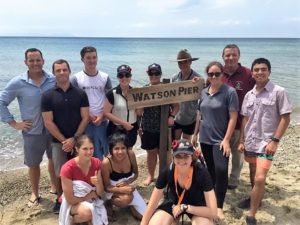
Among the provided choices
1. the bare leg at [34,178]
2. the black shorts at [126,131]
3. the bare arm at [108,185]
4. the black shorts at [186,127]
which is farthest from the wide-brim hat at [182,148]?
the bare leg at [34,178]

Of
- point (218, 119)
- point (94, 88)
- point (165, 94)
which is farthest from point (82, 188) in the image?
point (218, 119)

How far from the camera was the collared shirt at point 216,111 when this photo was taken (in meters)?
4.84

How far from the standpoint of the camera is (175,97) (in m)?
5.11

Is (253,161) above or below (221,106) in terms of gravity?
below

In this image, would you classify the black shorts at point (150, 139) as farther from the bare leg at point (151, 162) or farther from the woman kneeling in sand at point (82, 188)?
the woman kneeling in sand at point (82, 188)

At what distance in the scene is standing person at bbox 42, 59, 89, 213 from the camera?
496cm

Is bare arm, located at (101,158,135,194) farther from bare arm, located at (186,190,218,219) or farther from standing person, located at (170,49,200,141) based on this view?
standing person, located at (170,49,200,141)

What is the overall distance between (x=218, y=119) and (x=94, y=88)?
1.97 m

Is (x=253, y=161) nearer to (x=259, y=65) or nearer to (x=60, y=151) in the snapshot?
(x=259, y=65)

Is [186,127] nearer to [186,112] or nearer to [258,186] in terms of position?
[186,112]

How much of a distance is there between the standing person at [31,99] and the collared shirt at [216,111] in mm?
2340

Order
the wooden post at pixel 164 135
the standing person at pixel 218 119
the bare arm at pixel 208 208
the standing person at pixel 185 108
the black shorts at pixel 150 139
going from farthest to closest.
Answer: the black shorts at pixel 150 139
the standing person at pixel 185 108
the wooden post at pixel 164 135
the standing person at pixel 218 119
the bare arm at pixel 208 208

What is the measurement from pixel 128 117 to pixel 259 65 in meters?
2.10

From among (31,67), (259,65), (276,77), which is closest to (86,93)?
(31,67)
